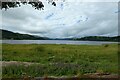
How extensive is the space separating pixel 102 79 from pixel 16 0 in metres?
6.47

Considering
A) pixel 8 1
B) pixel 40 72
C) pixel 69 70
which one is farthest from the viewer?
pixel 69 70

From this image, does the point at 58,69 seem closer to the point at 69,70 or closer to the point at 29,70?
the point at 69,70

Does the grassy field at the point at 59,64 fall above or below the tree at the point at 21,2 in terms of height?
below

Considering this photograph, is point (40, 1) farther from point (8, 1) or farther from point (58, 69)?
point (58, 69)

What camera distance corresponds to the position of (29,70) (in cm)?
1983

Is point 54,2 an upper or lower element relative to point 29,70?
upper

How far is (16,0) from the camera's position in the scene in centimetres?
1762

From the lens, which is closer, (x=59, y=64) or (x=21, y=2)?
(x=21, y=2)

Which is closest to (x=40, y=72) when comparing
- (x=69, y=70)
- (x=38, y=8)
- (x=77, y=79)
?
(x=69, y=70)

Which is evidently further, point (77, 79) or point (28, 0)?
point (28, 0)

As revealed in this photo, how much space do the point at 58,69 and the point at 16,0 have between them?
5.51m

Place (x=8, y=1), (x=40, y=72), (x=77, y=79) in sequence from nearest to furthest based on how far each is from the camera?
(x=77, y=79) → (x=8, y=1) → (x=40, y=72)

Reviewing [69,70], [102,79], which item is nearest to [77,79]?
[102,79]

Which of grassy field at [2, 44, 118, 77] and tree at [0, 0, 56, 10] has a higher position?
tree at [0, 0, 56, 10]
